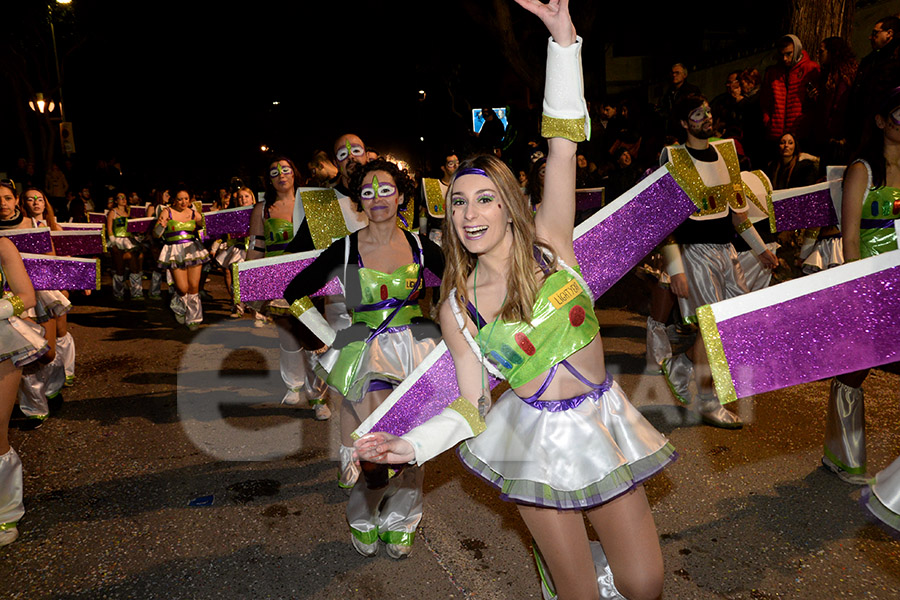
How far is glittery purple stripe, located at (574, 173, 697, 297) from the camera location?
111 inches

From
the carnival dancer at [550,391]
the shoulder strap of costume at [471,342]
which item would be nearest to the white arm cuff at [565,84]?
the carnival dancer at [550,391]

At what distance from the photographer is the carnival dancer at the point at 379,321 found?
3643 mm

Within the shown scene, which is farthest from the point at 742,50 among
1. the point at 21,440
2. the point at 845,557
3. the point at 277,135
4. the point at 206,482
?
the point at 277,135

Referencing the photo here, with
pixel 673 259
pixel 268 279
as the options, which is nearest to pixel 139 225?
pixel 268 279

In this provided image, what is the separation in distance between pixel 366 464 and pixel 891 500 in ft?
7.76

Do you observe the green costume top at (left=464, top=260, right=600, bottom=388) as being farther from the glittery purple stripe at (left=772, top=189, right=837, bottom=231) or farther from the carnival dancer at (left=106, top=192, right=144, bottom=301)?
the carnival dancer at (left=106, top=192, right=144, bottom=301)

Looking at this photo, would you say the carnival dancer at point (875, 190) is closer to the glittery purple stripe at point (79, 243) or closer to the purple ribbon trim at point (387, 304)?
the purple ribbon trim at point (387, 304)

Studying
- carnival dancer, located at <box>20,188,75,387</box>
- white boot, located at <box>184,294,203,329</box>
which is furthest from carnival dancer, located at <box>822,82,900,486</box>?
white boot, located at <box>184,294,203,329</box>

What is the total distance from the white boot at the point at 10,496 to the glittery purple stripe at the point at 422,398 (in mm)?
2755

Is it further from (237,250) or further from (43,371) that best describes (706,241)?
(237,250)

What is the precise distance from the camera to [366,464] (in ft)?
11.2

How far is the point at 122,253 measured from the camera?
13.9 metres

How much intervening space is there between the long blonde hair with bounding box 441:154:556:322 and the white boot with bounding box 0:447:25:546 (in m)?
3.15

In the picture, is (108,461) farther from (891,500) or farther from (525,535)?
(891,500)
